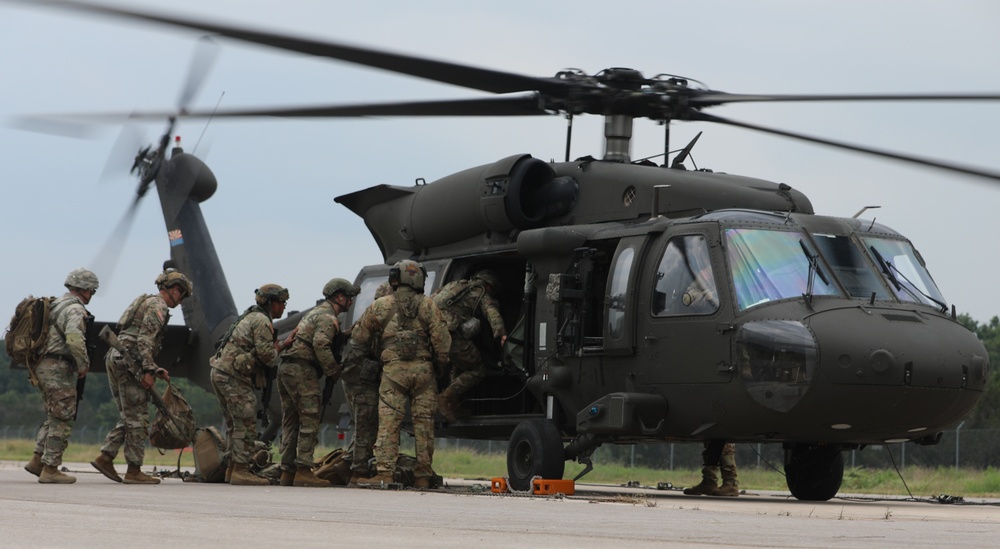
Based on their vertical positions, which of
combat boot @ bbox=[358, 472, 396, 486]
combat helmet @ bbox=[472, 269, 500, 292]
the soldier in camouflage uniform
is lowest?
combat boot @ bbox=[358, 472, 396, 486]

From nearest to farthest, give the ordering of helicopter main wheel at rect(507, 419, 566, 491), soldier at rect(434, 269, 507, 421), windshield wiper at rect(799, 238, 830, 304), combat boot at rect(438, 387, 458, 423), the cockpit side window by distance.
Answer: windshield wiper at rect(799, 238, 830, 304), the cockpit side window, helicopter main wheel at rect(507, 419, 566, 491), soldier at rect(434, 269, 507, 421), combat boot at rect(438, 387, 458, 423)

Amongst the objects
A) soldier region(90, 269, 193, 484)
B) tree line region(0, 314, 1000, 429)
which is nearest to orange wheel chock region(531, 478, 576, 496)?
soldier region(90, 269, 193, 484)

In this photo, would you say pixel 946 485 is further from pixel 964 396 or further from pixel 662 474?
pixel 964 396

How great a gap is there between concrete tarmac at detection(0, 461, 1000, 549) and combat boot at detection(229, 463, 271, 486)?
6.06 feet

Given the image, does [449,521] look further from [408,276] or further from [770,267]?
[408,276]

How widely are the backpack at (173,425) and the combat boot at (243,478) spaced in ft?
2.11

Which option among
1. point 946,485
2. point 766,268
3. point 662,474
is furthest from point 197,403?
point 766,268

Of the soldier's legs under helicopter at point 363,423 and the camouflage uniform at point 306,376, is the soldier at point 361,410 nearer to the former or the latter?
the soldier's legs under helicopter at point 363,423

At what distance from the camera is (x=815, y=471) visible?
450 inches

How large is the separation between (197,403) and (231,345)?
166 feet

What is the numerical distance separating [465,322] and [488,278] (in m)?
0.50

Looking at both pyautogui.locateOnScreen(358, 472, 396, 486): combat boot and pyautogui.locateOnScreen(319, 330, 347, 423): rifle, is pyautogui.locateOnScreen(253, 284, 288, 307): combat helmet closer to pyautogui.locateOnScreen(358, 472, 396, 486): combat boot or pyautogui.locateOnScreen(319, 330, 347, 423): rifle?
pyautogui.locateOnScreen(319, 330, 347, 423): rifle

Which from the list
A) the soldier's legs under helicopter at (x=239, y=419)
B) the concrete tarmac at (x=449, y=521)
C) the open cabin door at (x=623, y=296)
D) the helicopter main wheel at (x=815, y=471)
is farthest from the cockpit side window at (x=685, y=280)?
the soldier's legs under helicopter at (x=239, y=419)

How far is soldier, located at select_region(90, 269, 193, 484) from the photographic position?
464 inches
